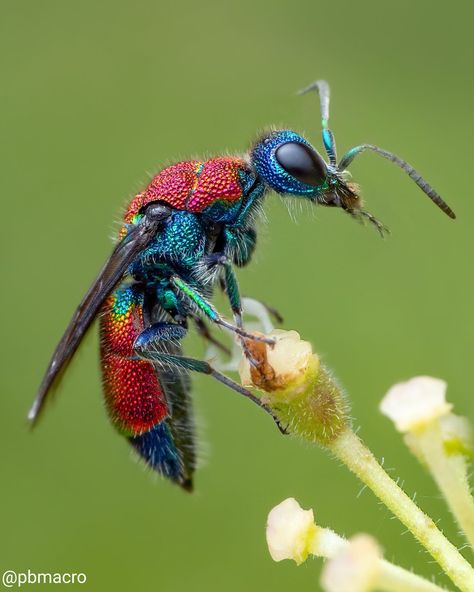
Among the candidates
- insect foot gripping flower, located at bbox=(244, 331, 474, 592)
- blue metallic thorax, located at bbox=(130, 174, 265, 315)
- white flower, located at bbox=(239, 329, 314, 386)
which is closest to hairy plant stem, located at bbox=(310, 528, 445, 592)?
insect foot gripping flower, located at bbox=(244, 331, 474, 592)

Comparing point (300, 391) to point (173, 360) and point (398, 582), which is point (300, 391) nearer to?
point (398, 582)

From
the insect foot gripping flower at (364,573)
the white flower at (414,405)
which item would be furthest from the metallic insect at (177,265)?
the insect foot gripping flower at (364,573)

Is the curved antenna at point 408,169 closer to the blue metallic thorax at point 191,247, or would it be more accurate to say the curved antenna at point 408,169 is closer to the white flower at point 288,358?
the blue metallic thorax at point 191,247

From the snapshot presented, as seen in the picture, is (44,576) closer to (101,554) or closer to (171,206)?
(101,554)

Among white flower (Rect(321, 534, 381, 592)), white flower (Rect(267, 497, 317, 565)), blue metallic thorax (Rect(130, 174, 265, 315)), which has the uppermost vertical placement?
blue metallic thorax (Rect(130, 174, 265, 315))

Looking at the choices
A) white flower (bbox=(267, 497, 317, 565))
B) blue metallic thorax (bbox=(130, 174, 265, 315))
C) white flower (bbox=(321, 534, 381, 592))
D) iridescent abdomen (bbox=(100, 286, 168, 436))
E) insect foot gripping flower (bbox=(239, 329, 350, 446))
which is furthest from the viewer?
blue metallic thorax (bbox=(130, 174, 265, 315))

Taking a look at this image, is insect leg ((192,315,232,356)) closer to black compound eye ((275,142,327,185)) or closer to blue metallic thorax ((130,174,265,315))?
blue metallic thorax ((130,174,265,315))

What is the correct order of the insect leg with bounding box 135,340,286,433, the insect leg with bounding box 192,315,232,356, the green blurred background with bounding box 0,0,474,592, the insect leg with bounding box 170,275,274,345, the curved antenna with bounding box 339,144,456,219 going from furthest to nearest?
the green blurred background with bounding box 0,0,474,592, the insect leg with bounding box 192,315,232,356, the insect leg with bounding box 170,275,274,345, the insect leg with bounding box 135,340,286,433, the curved antenna with bounding box 339,144,456,219
